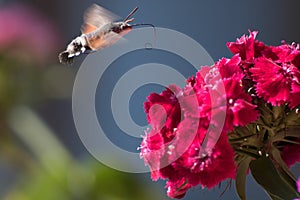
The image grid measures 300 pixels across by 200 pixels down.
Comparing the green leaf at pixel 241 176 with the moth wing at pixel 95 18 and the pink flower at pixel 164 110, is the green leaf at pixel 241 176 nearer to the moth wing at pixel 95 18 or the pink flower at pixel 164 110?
the pink flower at pixel 164 110

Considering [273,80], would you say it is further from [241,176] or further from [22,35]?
[22,35]

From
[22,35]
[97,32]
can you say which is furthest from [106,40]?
[22,35]

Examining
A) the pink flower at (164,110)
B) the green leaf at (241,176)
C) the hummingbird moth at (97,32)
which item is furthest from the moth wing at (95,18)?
the green leaf at (241,176)

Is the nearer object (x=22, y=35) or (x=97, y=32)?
(x=22, y=35)

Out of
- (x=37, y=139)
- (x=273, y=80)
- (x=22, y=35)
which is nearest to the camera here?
(x=37, y=139)

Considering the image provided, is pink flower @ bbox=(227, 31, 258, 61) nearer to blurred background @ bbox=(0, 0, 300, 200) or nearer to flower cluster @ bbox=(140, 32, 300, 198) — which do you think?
flower cluster @ bbox=(140, 32, 300, 198)

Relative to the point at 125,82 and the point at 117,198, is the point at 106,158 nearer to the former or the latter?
the point at 117,198

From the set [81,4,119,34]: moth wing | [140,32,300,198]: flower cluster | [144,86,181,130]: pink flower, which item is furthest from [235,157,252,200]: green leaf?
[81,4,119,34]: moth wing
